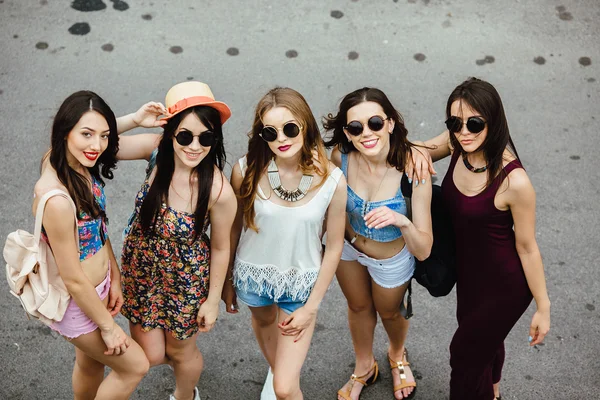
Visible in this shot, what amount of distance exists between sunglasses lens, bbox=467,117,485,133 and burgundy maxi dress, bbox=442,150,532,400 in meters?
0.22

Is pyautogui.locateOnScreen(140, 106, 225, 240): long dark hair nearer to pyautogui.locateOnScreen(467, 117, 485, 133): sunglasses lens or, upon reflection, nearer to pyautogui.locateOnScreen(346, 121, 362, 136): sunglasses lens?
pyautogui.locateOnScreen(346, 121, 362, 136): sunglasses lens

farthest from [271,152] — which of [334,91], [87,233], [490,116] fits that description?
[334,91]

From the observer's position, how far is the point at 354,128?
3.57 meters

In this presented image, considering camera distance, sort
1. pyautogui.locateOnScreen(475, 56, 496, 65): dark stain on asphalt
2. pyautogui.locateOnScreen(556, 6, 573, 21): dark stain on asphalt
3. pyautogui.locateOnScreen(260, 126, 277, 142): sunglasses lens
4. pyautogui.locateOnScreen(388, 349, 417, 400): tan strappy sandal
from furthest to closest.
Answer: pyautogui.locateOnScreen(556, 6, 573, 21): dark stain on asphalt, pyautogui.locateOnScreen(475, 56, 496, 65): dark stain on asphalt, pyautogui.locateOnScreen(388, 349, 417, 400): tan strappy sandal, pyautogui.locateOnScreen(260, 126, 277, 142): sunglasses lens

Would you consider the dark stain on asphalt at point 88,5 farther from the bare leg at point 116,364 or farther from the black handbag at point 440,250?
the black handbag at point 440,250

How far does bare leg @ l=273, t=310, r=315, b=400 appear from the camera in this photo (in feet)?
12.4

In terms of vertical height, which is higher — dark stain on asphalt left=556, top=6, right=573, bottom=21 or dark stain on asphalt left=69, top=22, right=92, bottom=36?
dark stain on asphalt left=556, top=6, right=573, bottom=21

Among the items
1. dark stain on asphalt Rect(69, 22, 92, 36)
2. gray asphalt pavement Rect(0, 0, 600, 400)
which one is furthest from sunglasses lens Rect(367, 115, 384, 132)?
dark stain on asphalt Rect(69, 22, 92, 36)

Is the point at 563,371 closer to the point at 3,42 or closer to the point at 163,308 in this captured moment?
the point at 163,308

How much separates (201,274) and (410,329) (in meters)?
1.85

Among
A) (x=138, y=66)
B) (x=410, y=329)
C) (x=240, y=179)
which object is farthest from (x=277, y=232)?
(x=138, y=66)

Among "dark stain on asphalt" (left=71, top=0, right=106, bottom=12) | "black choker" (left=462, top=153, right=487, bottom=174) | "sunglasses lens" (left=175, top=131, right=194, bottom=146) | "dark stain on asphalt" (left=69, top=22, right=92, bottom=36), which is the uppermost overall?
"black choker" (left=462, top=153, right=487, bottom=174)

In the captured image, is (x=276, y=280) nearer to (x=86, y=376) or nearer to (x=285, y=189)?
(x=285, y=189)

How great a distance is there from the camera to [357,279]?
407 centimetres
